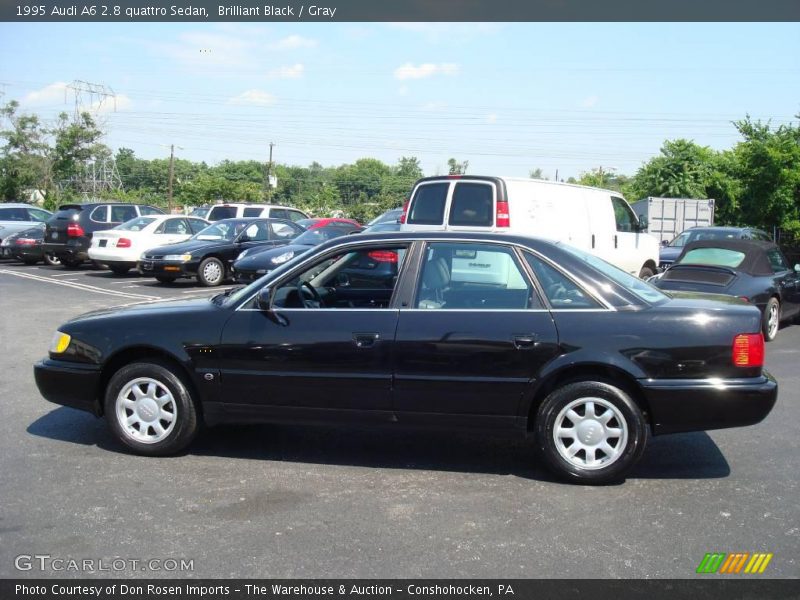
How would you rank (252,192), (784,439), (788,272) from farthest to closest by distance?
(252,192) → (788,272) → (784,439)

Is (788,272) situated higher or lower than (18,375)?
higher

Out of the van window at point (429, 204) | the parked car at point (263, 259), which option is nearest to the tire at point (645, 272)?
the van window at point (429, 204)

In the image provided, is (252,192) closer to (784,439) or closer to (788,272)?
(788,272)

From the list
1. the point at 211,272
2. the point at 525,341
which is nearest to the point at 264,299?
the point at 525,341

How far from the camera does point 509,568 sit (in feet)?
12.2

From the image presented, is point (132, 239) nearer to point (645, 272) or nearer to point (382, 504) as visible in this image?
point (645, 272)

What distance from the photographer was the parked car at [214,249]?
55.0 feet

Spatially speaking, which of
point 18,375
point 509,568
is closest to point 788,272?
point 509,568

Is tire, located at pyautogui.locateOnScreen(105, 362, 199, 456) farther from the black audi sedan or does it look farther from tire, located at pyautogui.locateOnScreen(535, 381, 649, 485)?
tire, located at pyautogui.locateOnScreen(535, 381, 649, 485)

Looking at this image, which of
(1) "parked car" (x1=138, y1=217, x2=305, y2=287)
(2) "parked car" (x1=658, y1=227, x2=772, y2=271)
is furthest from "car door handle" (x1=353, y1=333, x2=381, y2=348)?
(1) "parked car" (x1=138, y1=217, x2=305, y2=287)

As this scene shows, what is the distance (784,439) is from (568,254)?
7.93 ft

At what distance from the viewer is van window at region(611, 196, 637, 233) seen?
13453 mm

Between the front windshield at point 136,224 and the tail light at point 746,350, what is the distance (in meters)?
17.1

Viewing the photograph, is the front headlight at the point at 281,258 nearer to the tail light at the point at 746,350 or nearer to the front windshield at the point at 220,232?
the front windshield at the point at 220,232
